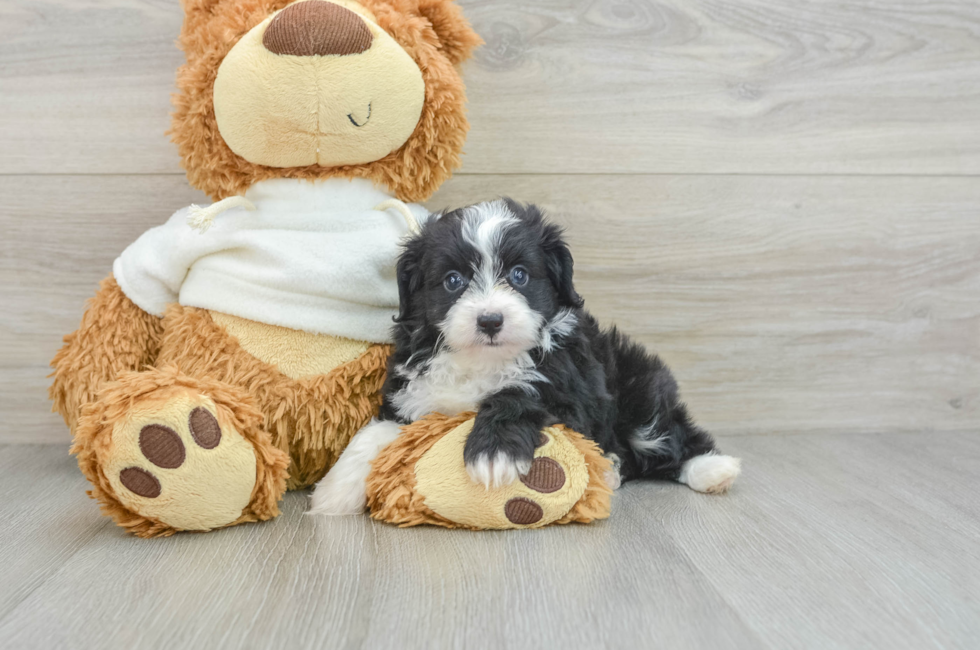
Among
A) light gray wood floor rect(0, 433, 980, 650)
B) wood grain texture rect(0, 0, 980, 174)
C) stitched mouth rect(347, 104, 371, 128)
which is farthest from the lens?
wood grain texture rect(0, 0, 980, 174)

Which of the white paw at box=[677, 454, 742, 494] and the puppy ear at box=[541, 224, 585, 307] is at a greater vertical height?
the puppy ear at box=[541, 224, 585, 307]

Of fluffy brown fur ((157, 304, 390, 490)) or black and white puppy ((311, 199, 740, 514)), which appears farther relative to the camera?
fluffy brown fur ((157, 304, 390, 490))

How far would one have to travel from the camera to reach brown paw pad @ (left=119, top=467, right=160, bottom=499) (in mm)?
1324

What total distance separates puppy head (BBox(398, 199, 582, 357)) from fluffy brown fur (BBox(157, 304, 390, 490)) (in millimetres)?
211

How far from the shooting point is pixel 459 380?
1548 mm

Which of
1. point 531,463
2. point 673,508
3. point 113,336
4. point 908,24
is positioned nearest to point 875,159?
point 908,24

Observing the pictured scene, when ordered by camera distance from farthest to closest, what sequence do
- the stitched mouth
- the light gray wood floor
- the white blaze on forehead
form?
the stitched mouth < the white blaze on forehead < the light gray wood floor

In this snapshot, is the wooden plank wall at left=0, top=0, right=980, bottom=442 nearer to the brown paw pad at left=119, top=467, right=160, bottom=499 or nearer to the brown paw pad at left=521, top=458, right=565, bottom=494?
the brown paw pad at left=521, top=458, right=565, bottom=494

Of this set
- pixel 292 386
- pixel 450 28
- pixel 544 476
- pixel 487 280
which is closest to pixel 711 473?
pixel 544 476

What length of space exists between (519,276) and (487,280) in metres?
0.07

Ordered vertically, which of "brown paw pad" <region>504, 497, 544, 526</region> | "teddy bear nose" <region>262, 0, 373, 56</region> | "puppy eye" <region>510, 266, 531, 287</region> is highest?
"teddy bear nose" <region>262, 0, 373, 56</region>

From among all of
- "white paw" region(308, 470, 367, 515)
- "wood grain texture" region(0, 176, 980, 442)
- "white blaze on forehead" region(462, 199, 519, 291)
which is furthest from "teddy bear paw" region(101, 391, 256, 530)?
"wood grain texture" region(0, 176, 980, 442)

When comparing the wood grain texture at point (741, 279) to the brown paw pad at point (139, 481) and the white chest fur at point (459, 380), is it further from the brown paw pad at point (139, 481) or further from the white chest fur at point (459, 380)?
the brown paw pad at point (139, 481)

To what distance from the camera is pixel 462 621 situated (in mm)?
1099
